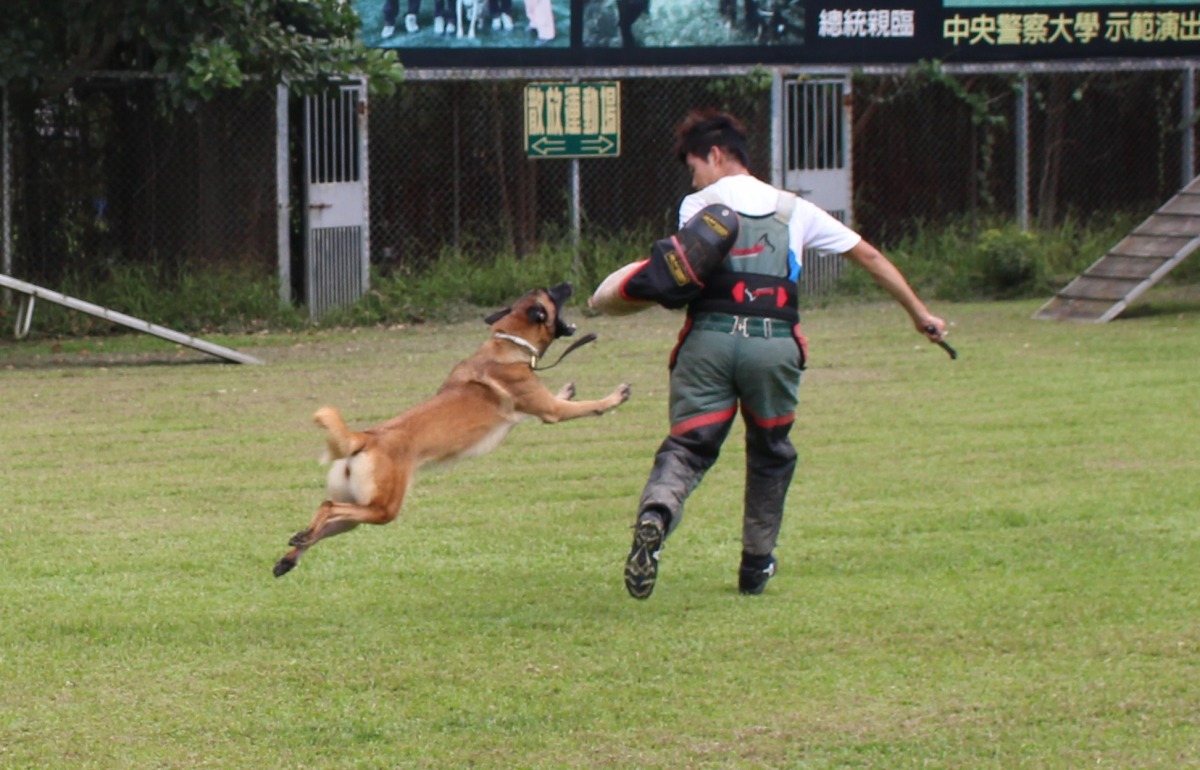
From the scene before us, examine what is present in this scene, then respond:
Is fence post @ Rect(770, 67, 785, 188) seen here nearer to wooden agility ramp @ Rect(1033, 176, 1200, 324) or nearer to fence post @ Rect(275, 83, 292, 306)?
wooden agility ramp @ Rect(1033, 176, 1200, 324)

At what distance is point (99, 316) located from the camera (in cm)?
1222

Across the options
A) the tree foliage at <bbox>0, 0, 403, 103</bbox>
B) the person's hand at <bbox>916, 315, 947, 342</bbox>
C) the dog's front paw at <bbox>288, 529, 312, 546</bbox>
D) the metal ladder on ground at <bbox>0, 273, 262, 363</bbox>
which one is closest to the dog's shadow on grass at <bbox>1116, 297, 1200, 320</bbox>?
the tree foliage at <bbox>0, 0, 403, 103</bbox>

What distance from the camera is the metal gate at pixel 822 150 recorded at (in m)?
16.1

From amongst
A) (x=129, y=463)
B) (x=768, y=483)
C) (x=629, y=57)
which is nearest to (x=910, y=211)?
(x=629, y=57)

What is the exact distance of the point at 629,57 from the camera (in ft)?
51.3

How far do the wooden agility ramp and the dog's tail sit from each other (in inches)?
365

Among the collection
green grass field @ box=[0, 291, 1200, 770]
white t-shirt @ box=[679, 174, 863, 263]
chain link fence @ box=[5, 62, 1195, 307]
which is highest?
A: chain link fence @ box=[5, 62, 1195, 307]

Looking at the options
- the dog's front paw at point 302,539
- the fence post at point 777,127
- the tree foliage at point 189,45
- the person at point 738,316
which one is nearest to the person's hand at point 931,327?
the person at point 738,316

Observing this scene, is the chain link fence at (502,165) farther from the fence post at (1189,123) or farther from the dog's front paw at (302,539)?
the dog's front paw at (302,539)

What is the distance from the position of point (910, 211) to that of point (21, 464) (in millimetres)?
11413

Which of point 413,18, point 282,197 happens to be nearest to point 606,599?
point 282,197

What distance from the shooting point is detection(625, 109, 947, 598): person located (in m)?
5.61

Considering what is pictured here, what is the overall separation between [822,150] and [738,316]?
1103 centimetres

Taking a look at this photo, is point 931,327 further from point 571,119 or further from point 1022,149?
point 1022,149
